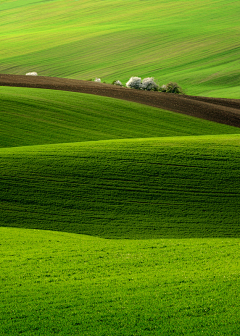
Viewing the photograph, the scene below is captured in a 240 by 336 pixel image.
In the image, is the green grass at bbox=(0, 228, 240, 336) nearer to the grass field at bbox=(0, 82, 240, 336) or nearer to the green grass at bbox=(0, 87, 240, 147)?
the grass field at bbox=(0, 82, 240, 336)

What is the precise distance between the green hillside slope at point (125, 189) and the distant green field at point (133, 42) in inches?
1898

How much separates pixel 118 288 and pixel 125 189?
36.8 ft

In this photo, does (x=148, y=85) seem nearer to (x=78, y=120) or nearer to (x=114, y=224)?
(x=78, y=120)

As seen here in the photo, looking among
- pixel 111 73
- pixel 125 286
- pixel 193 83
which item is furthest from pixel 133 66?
pixel 125 286

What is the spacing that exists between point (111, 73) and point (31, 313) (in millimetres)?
80978

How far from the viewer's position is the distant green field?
285 ft

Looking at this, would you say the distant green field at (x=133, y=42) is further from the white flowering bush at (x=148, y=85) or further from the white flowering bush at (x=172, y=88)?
the white flowering bush at (x=148, y=85)

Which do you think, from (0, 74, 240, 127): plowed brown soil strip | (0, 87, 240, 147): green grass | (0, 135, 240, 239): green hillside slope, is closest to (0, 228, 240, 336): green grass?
(0, 135, 240, 239): green hillside slope

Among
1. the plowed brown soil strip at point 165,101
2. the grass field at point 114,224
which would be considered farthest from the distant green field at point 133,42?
the grass field at point 114,224

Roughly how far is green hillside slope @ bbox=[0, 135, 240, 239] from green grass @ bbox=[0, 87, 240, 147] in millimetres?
4867

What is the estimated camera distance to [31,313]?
419 inches

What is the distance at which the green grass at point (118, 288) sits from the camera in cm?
1020

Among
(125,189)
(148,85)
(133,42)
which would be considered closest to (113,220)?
(125,189)

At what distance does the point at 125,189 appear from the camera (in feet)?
75.1
